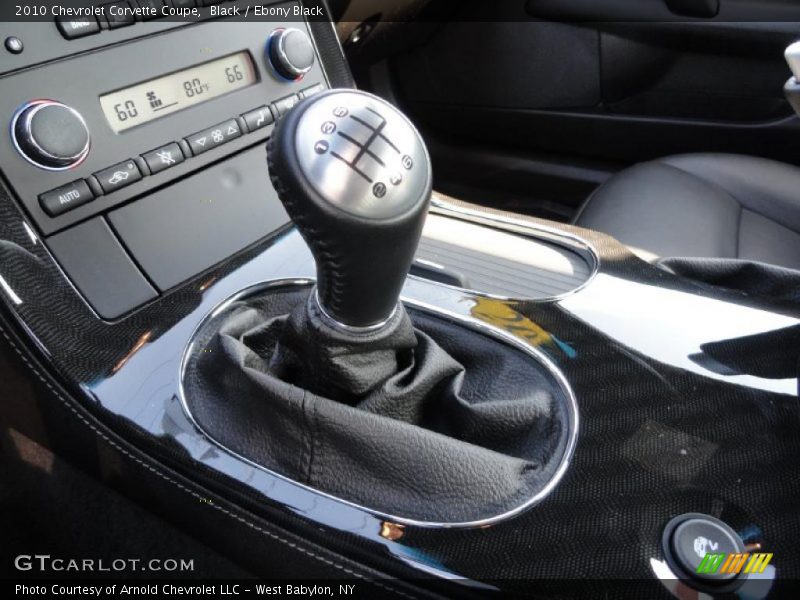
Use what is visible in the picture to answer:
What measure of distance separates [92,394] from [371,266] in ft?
0.94

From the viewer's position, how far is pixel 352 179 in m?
0.46

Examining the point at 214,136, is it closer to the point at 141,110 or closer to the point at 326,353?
the point at 141,110

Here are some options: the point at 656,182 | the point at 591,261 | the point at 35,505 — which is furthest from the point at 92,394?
the point at 656,182

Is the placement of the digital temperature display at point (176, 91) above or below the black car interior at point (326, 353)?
above

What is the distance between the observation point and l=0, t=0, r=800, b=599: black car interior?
51 centimetres

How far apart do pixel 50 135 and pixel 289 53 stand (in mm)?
317

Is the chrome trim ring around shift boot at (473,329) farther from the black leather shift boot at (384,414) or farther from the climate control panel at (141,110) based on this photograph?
the climate control panel at (141,110)

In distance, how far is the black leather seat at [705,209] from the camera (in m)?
→ 1.11

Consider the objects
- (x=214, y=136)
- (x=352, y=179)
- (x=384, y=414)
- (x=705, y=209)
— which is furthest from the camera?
(x=705, y=209)

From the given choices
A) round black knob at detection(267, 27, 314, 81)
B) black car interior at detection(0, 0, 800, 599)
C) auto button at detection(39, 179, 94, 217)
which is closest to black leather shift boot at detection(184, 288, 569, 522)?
black car interior at detection(0, 0, 800, 599)

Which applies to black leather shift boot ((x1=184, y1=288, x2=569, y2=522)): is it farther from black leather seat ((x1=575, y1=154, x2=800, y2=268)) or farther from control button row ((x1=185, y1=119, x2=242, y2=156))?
black leather seat ((x1=575, y1=154, x2=800, y2=268))

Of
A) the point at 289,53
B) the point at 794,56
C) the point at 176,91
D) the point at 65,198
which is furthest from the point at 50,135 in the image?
the point at 794,56

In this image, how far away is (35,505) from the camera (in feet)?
2.93

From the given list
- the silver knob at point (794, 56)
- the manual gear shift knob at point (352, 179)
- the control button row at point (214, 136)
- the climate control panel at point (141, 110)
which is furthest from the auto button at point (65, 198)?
the silver knob at point (794, 56)
